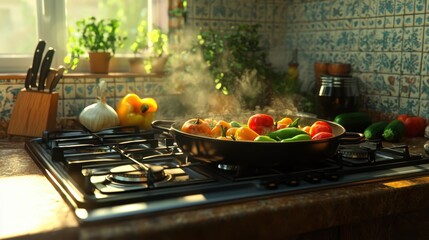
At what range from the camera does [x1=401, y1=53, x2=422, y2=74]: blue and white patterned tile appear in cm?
169

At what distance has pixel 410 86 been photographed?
1.73 m

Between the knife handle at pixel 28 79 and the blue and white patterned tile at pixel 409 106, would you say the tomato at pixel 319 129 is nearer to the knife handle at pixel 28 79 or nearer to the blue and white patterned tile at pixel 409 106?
the blue and white patterned tile at pixel 409 106

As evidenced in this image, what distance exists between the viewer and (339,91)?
5.82 ft

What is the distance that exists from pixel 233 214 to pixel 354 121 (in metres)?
0.95

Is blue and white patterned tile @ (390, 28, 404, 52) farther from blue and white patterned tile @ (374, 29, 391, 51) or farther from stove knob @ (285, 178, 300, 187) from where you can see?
stove knob @ (285, 178, 300, 187)

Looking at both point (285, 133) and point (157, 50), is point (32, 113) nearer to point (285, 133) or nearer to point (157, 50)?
point (157, 50)

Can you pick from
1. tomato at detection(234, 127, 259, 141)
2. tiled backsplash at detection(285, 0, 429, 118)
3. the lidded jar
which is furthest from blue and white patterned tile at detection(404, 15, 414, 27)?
tomato at detection(234, 127, 259, 141)

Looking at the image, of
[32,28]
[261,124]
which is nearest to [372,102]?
[261,124]

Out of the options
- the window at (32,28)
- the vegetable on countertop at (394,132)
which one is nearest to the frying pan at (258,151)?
the vegetable on countertop at (394,132)

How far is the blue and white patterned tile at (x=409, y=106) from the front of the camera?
1711mm

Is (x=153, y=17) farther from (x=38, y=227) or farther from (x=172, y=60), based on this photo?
(x=38, y=227)

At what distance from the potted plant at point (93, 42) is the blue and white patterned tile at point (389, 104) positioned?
1082 mm

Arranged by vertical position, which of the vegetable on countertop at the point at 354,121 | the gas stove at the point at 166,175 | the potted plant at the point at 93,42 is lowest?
the gas stove at the point at 166,175

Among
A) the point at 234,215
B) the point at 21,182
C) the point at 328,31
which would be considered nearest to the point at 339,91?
the point at 328,31
